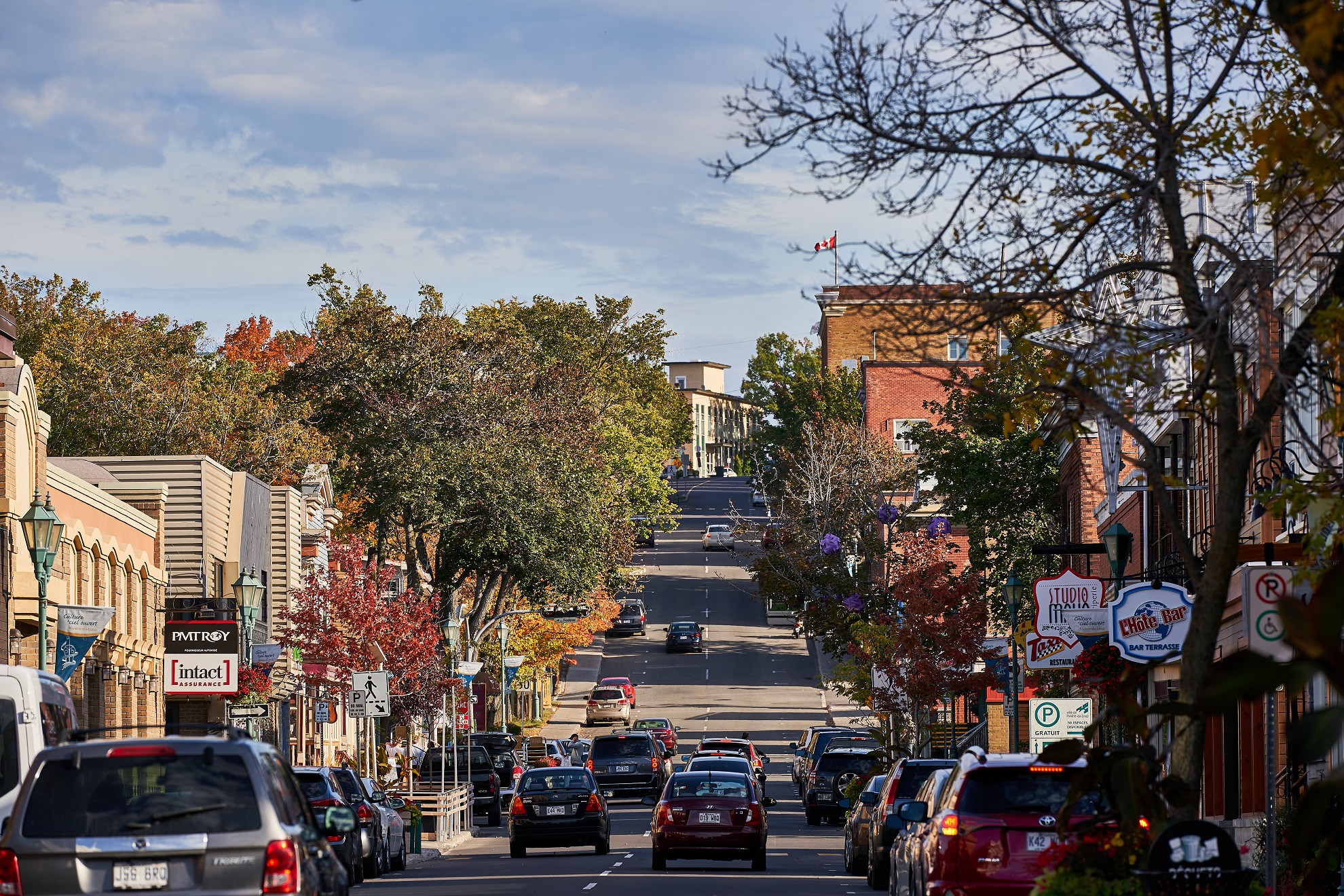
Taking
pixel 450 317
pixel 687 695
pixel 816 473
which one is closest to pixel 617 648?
pixel 687 695

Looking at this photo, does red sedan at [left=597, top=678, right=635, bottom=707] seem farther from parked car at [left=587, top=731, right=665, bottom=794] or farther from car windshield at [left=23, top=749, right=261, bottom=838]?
car windshield at [left=23, top=749, right=261, bottom=838]

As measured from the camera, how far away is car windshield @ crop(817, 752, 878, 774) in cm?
4156

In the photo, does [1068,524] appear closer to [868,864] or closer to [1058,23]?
[868,864]

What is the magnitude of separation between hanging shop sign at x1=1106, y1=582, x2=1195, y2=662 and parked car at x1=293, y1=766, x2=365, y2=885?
9683mm

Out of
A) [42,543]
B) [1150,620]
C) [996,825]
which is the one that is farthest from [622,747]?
[996,825]

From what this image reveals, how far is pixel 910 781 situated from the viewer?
76.2 feet

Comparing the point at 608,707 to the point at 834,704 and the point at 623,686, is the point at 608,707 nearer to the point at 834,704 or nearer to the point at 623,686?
the point at 623,686

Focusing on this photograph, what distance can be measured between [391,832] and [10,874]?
58.0 ft

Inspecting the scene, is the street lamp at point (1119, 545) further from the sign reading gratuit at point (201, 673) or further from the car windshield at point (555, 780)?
the sign reading gratuit at point (201, 673)

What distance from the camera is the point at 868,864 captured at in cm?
2639

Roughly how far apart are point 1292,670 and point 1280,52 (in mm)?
8111

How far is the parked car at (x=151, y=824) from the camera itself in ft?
36.8

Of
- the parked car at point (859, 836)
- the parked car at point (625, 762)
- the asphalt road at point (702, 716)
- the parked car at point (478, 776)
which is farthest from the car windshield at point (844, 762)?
the parked car at point (859, 836)

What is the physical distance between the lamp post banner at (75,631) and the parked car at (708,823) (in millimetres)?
8211
